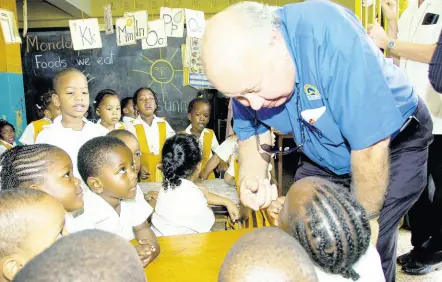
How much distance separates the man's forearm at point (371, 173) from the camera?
106 centimetres

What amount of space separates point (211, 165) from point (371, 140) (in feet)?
8.16

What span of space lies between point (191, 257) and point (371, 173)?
2.13ft

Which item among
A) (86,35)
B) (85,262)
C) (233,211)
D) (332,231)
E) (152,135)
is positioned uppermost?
(86,35)

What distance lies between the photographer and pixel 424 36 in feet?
6.86

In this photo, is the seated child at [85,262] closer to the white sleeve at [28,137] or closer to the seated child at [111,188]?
the seated child at [111,188]

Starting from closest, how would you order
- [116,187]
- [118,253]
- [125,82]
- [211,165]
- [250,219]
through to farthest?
[118,253] → [116,187] → [250,219] → [211,165] → [125,82]

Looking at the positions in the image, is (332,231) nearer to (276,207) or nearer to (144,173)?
(276,207)

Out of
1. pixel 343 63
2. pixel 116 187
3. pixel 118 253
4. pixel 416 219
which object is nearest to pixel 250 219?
pixel 116 187

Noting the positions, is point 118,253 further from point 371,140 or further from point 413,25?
point 413,25

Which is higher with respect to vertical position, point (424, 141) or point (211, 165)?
point (424, 141)

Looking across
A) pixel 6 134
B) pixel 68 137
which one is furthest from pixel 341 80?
pixel 6 134

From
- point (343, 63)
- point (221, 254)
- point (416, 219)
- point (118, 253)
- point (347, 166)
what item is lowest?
point (416, 219)

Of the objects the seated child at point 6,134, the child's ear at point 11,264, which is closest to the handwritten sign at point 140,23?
the seated child at point 6,134

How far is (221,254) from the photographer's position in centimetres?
131
